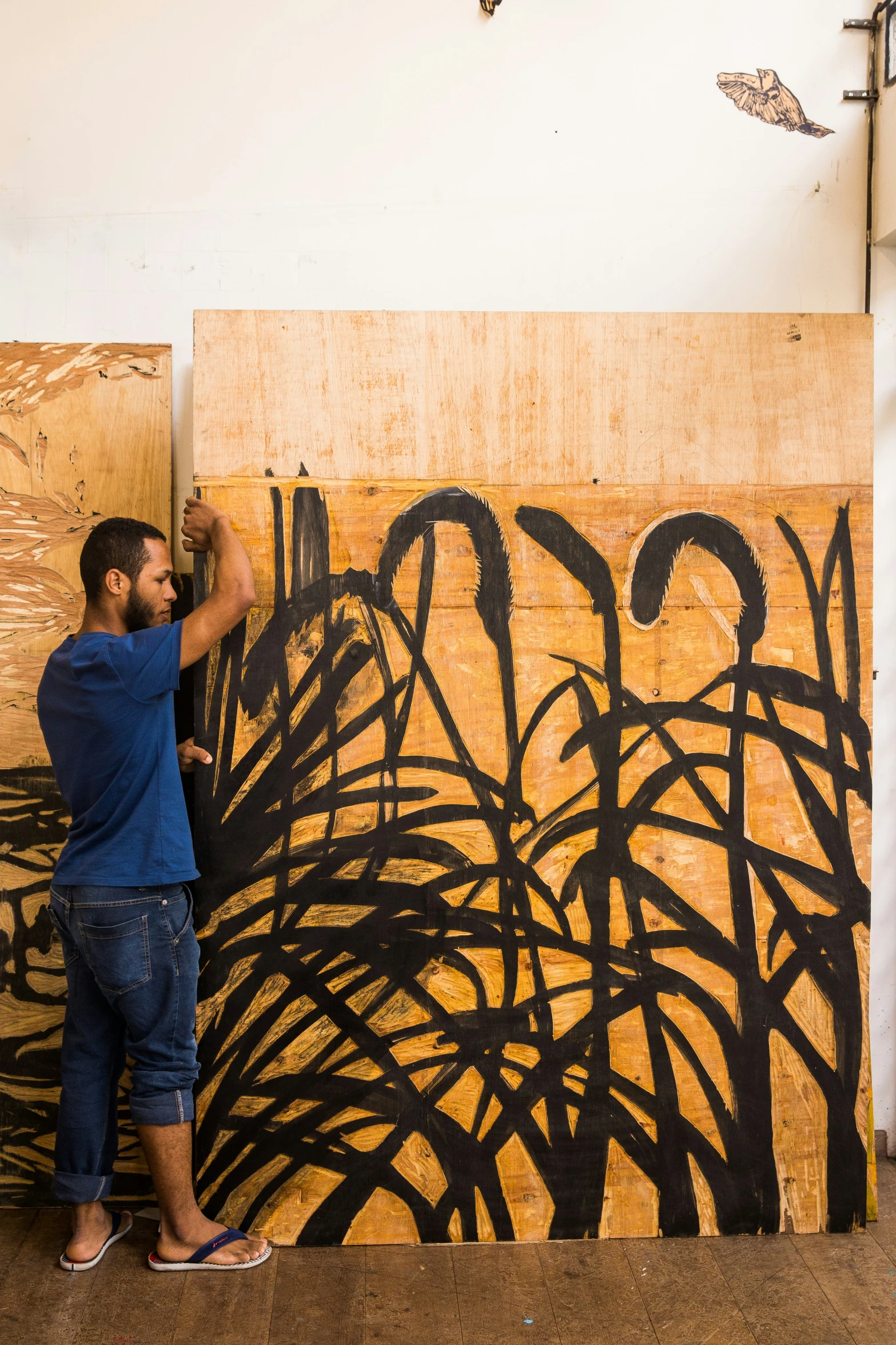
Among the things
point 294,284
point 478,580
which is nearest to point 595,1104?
point 478,580

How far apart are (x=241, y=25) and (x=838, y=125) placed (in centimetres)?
153

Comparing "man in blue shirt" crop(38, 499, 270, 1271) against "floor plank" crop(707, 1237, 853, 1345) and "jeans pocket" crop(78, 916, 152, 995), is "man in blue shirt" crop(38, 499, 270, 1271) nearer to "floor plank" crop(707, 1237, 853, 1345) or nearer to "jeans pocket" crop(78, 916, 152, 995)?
"jeans pocket" crop(78, 916, 152, 995)

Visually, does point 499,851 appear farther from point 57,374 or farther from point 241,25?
point 241,25

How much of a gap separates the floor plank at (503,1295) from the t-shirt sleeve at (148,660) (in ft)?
4.70

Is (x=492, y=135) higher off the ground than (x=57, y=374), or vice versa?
(x=492, y=135)

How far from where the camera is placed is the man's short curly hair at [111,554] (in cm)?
200

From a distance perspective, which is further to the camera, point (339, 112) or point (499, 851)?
point (339, 112)

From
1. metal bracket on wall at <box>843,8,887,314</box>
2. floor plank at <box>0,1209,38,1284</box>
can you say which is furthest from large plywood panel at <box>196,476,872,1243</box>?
metal bracket on wall at <box>843,8,887,314</box>

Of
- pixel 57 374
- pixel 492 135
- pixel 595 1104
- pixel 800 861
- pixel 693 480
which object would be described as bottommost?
pixel 595 1104

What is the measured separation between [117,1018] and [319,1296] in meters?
0.73

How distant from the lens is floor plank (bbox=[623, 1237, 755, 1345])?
1.81m

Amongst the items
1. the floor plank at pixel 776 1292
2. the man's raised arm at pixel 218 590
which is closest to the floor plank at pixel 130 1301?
the floor plank at pixel 776 1292

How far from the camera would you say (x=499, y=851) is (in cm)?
214

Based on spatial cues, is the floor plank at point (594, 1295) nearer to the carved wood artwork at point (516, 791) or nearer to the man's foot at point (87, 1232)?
the carved wood artwork at point (516, 791)
